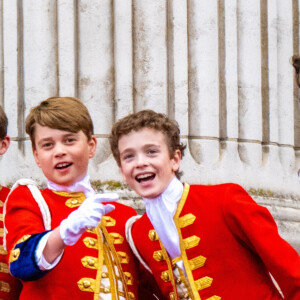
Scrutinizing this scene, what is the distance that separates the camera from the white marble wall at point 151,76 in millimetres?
5621

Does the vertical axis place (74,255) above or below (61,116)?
below

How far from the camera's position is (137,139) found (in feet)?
14.1

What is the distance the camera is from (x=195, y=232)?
14.0 ft

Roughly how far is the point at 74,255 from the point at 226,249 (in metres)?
0.65

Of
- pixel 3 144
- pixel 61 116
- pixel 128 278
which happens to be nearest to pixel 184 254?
pixel 128 278

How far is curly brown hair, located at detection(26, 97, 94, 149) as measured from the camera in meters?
4.36

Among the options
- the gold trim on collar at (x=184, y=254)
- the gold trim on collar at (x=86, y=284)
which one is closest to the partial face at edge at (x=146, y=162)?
the gold trim on collar at (x=184, y=254)

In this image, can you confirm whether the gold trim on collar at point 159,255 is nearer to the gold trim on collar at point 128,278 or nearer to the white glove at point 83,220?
the gold trim on collar at point 128,278

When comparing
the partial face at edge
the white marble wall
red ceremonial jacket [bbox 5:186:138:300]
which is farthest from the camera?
the white marble wall

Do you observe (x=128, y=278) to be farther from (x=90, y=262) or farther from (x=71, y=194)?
(x=71, y=194)

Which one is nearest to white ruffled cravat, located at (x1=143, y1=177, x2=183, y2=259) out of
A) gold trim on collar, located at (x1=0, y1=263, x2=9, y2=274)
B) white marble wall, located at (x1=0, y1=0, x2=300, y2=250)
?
gold trim on collar, located at (x1=0, y1=263, x2=9, y2=274)

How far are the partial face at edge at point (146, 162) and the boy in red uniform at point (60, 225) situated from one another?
206 millimetres

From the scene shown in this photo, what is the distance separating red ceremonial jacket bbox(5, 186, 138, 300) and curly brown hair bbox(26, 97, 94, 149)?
0.95 feet

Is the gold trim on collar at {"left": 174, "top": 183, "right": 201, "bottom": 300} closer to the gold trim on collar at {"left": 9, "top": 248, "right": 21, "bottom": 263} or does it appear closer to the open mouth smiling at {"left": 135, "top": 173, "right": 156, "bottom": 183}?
the open mouth smiling at {"left": 135, "top": 173, "right": 156, "bottom": 183}
